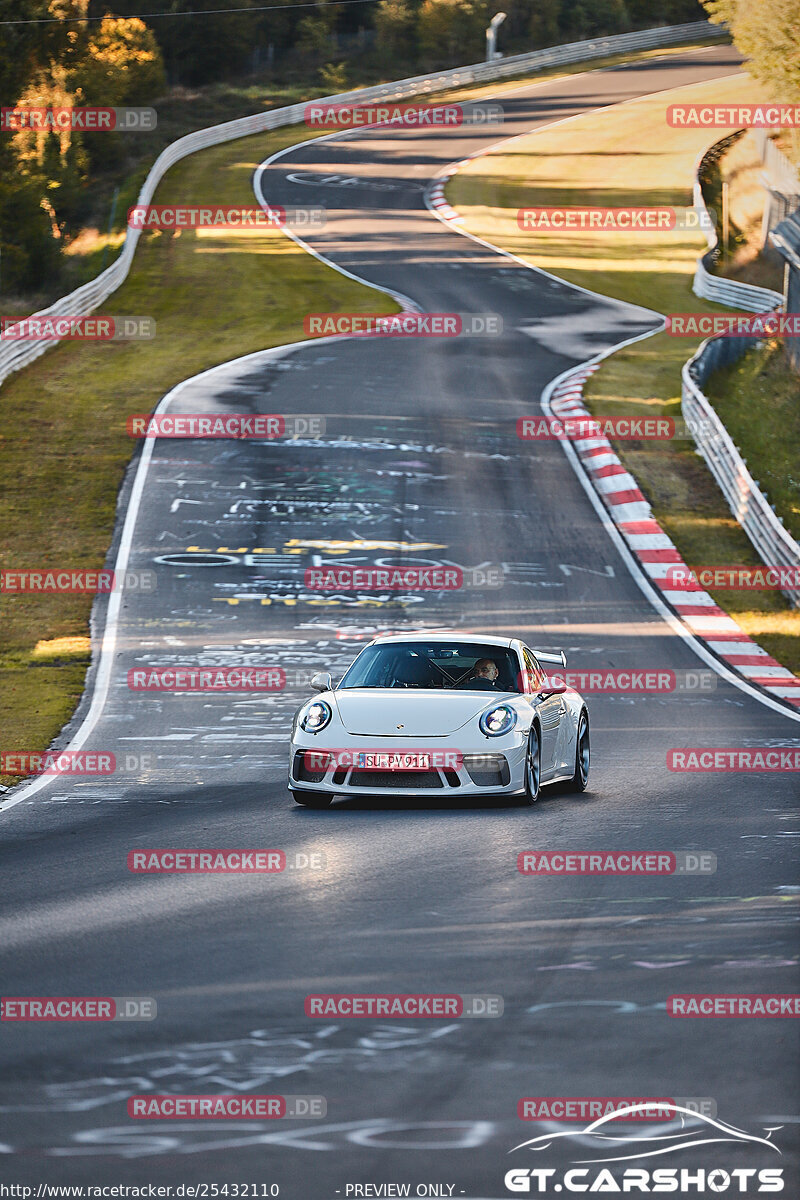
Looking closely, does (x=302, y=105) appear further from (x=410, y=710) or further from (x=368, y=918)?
(x=368, y=918)

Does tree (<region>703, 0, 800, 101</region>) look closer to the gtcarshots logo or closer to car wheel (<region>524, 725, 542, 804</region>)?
car wheel (<region>524, 725, 542, 804</region>)

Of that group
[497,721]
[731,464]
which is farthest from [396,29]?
[497,721]

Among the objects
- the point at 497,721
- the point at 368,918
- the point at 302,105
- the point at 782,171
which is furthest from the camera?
the point at 302,105

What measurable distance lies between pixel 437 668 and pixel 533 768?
1.39 metres

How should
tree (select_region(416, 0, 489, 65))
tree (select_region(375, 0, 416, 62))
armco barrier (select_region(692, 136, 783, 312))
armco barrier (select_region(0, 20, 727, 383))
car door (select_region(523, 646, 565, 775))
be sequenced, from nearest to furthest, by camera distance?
car door (select_region(523, 646, 565, 775))
armco barrier (select_region(0, 20, 727, 383))
armco barrier (select_region(692, 136, 783, 312))
tree (select_region(416, 0, 489, 65))
tree (select_region(375, 0, 416, 62))

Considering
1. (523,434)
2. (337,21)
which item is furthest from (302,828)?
(337,21)

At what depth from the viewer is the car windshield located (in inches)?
468

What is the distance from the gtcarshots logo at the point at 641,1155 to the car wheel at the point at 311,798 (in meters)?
5.82

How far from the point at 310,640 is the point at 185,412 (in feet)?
43.7

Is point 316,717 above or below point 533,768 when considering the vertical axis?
above

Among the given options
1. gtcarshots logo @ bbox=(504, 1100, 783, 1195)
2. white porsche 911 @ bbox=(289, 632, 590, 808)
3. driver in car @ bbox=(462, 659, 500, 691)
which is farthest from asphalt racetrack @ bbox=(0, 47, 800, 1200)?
driver in car @ bbox=(462, 659, 500, 691)

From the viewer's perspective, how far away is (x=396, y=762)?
34.8 feet

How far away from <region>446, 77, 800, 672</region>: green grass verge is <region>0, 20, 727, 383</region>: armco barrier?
9.86 meters

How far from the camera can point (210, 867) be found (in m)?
9.05
